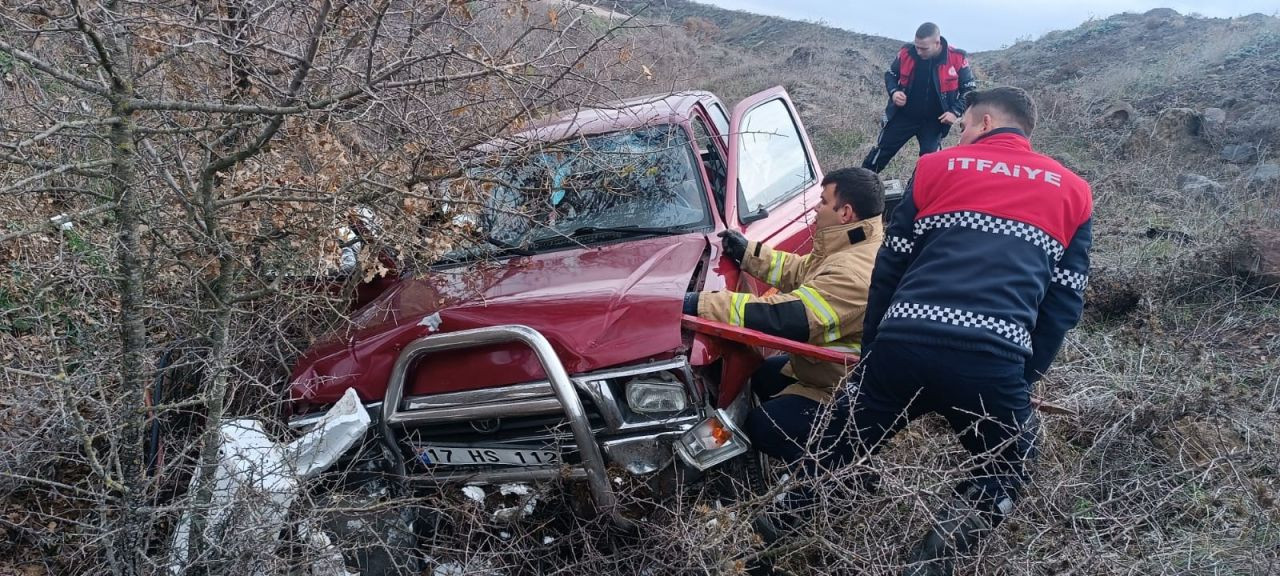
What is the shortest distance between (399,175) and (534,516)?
1.34 metres

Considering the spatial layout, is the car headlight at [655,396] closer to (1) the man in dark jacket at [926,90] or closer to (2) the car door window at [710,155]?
→ (2) the car door window at [710,155]

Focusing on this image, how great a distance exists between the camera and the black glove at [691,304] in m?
2.85

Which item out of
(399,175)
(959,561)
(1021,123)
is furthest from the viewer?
(399,175)

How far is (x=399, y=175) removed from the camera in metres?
3.02

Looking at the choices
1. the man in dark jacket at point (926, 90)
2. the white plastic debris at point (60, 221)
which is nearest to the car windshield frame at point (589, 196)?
the white plastic debris at point (60, 221)

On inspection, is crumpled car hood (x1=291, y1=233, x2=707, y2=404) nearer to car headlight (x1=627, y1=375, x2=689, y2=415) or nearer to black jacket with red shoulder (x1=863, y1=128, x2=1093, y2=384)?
car headlight (x1=627, y1=375, x2=689, y2=415)

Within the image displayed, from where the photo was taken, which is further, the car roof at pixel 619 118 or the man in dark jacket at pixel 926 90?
the man in dark jacket at pixel 926 90

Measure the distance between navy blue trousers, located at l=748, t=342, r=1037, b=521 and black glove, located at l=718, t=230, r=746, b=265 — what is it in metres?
0.72

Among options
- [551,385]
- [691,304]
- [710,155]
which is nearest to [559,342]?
[551,385]

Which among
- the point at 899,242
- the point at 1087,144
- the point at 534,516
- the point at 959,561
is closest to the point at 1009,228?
the point at 899,242

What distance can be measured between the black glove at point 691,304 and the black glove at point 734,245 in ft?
2.07

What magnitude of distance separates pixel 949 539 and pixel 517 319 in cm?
161

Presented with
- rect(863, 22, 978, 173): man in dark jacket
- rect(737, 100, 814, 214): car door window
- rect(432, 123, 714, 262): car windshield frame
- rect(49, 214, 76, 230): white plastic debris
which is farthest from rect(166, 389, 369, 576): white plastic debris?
rect(863, 22, 978, 173): man in dark jacket

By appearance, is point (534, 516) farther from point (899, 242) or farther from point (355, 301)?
point (899, 242)
